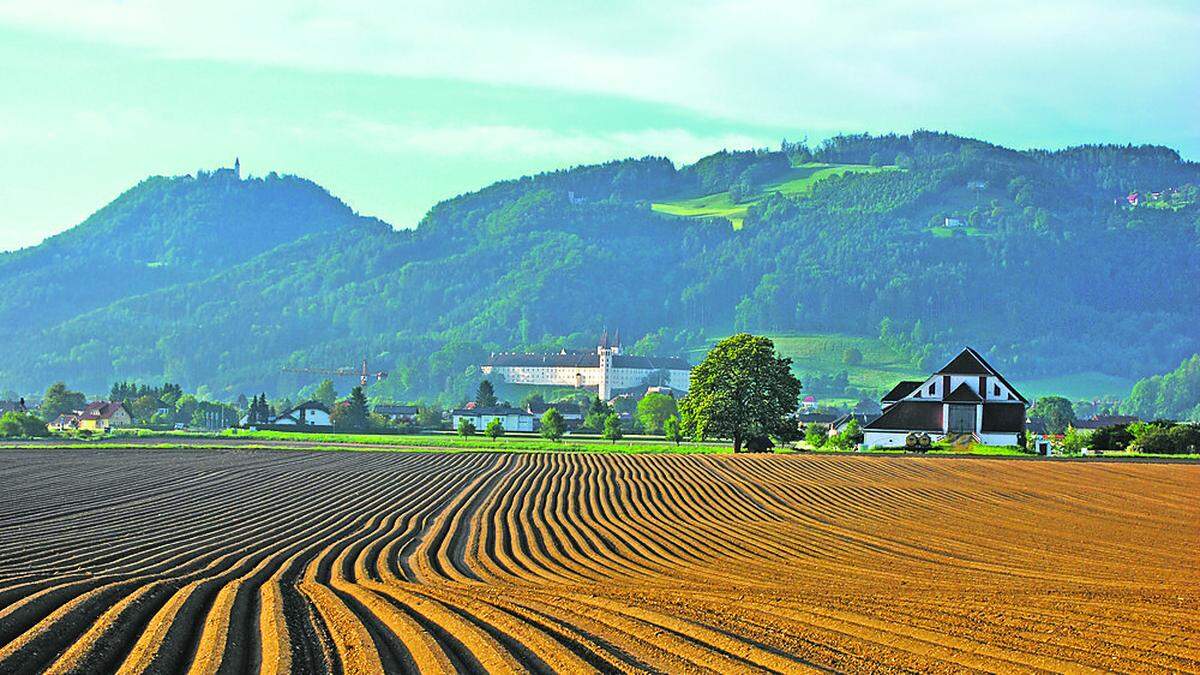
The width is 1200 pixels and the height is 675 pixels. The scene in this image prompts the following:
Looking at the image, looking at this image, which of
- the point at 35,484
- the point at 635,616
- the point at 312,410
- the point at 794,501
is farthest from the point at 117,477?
the point at 312,410

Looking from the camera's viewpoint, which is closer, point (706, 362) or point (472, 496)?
point (472, 496)

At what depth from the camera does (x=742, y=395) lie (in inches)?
3231

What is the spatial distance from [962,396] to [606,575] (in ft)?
218

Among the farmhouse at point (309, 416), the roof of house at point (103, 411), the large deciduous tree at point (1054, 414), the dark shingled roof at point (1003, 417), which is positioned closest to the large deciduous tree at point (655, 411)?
the large deciduous tree at point (1054, 414)

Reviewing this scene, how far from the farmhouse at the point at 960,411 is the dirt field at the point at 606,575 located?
108 ft

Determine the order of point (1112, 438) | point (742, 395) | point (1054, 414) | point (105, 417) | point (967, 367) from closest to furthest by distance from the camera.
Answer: point (1112, 438), point (742, 395), point (967, 367), point (105, 417), point (1054, 414)


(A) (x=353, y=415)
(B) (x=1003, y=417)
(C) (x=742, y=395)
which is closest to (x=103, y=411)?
(A) (x=353, y=415)

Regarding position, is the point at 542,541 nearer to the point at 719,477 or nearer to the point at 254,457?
the point at 719,477

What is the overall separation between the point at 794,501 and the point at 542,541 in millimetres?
13145

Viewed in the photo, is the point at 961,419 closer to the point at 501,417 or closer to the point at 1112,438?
the point at 1112,438

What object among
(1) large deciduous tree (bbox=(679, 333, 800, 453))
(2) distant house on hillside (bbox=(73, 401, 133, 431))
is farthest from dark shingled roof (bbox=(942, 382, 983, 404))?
(2) distant house on hillside (bbox=(73, 401, 133, 431))

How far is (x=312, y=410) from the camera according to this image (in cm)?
16300

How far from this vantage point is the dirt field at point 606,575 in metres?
14.9

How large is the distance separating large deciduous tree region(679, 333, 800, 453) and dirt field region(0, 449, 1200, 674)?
3034 cm
